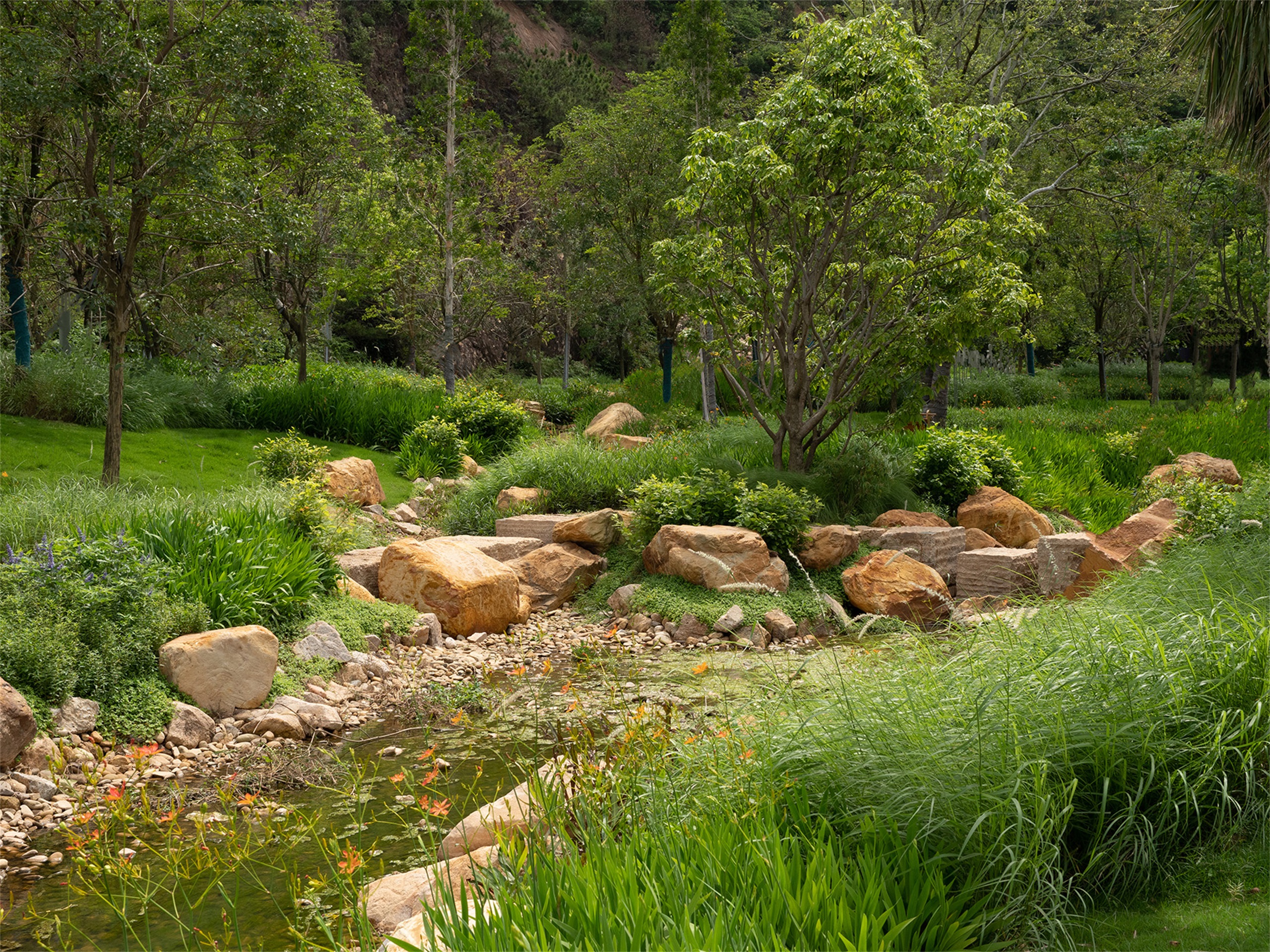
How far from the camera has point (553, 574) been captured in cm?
956

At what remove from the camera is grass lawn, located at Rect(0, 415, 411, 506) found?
428 inches

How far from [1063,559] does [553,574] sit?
16.0ft

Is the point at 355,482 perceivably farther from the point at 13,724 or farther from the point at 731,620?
the point at 13,724

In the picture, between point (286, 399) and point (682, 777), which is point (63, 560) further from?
point (286, 399)

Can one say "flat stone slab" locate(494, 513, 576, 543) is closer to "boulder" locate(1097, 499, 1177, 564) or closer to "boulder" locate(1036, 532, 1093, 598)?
"boulder" locate(1036, 532, 1093, 598)

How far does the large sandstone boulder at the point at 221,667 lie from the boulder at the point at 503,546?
360 cm

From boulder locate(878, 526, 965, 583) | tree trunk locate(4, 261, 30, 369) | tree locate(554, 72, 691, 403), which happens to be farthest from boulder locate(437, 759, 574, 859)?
tree locate(554, 72, 691, 403)

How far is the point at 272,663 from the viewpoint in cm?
631

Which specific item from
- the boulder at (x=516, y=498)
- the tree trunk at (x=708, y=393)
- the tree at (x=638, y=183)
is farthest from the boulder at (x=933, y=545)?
the tree at (x=638, y=183)

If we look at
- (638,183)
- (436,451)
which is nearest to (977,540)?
(436,451)

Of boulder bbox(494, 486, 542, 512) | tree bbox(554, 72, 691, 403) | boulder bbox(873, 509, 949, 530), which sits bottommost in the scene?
boulder bbox(873, 509, 949, 530)

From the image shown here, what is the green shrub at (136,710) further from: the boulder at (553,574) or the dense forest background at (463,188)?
the dense forest background at (463,188)

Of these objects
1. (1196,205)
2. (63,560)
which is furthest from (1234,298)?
(63,560)

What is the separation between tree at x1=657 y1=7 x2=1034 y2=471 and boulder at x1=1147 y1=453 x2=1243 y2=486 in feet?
9.99
